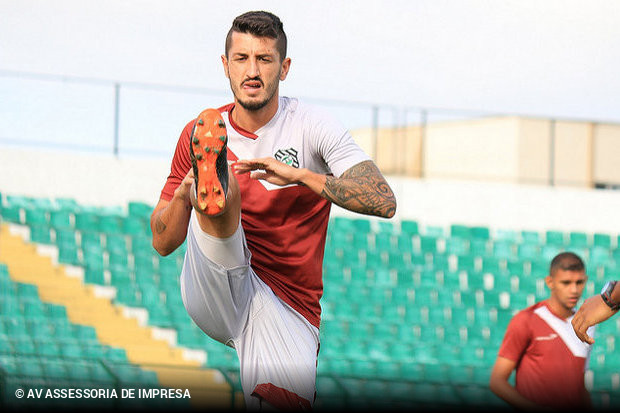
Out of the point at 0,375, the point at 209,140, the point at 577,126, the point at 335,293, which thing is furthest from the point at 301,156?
the point at 577,126

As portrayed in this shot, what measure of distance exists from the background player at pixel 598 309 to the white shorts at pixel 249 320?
1.26 metres

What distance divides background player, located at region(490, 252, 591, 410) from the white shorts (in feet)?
6.42

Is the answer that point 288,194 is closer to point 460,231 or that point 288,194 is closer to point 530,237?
point 460,231

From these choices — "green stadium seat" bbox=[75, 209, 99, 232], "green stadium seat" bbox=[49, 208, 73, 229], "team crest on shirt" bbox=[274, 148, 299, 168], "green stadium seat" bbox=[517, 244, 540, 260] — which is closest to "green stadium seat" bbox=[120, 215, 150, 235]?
"green stadium seat" bbox=[75, 209, 99, 232]

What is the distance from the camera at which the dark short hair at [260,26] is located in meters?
4.23

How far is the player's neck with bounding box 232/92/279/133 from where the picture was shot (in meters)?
4.45

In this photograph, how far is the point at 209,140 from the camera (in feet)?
12.0

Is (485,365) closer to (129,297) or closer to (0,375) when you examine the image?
(129,297)

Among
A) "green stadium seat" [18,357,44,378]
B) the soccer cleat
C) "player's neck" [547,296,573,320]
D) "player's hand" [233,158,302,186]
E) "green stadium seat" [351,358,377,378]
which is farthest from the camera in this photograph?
"green stadium seat" [351,358,377,378]

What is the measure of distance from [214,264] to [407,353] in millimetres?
7655

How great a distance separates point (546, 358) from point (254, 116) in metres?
2.77

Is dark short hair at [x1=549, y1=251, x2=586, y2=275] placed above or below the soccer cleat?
below

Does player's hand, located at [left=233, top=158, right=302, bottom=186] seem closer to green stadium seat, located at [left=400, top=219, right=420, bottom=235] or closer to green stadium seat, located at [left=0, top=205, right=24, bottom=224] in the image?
green stadium seat, located at [left=0, top=205, right=24, bottom=224]

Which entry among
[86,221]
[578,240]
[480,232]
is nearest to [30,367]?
[86,221]
